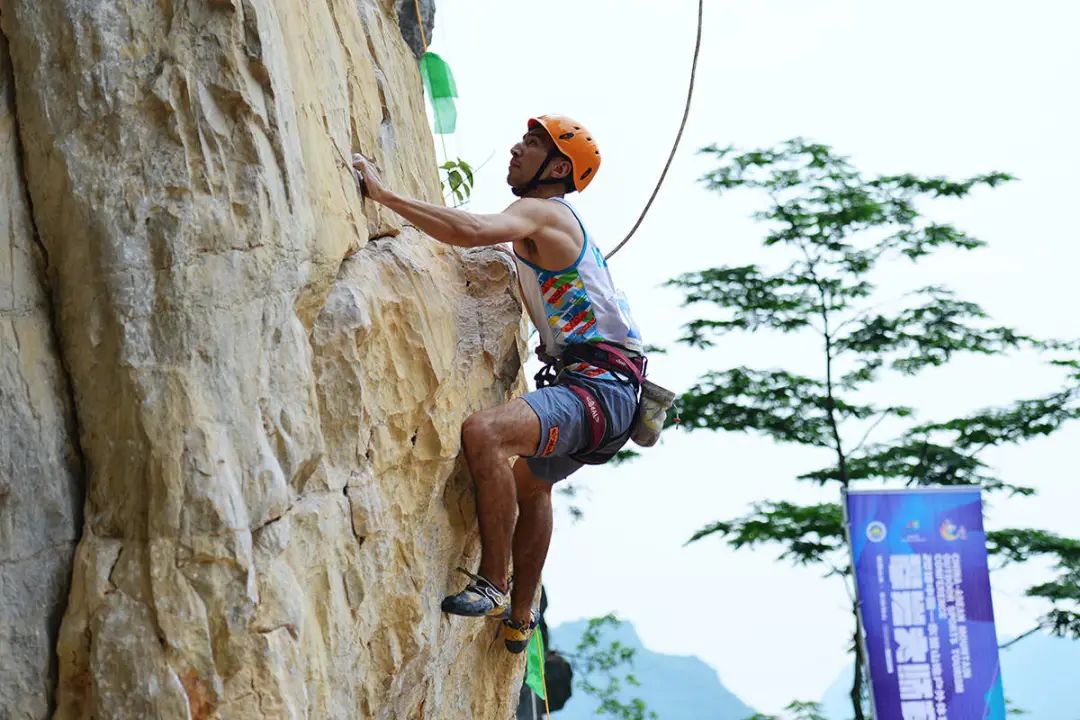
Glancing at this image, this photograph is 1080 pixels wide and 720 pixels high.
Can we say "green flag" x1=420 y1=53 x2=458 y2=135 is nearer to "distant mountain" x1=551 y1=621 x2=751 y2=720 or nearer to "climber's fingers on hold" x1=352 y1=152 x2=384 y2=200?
"climber's fingers on hold" x1=352 y1=152 x2=384 y2=200

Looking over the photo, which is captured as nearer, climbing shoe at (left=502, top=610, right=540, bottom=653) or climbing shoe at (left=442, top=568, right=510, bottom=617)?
climbing shoe at (left=442, top=568, right=510, bottom=617)

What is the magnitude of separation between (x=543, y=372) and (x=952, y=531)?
3.93m

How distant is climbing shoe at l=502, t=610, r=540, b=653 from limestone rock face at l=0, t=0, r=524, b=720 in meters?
1.11

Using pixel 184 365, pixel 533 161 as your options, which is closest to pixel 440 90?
pixel 533 161

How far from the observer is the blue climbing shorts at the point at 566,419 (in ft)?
13.0

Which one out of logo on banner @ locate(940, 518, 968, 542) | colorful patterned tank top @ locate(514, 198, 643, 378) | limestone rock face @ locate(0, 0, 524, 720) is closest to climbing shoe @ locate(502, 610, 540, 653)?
colorful patterned tank top @ locate(514, 198, 643, 378)

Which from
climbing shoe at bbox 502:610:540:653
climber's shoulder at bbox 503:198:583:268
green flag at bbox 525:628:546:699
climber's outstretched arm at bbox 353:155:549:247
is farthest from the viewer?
green flag at bbox 525:628:546:699

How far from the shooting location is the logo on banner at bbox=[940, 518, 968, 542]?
736 cm

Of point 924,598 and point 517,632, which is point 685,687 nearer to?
point 924,598

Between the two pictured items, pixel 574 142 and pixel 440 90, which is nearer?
pixel 574 142

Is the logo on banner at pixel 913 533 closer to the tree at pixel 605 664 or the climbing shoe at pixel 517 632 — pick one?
the climbing shoe at pixel 517 632

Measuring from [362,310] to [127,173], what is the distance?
0.81 m

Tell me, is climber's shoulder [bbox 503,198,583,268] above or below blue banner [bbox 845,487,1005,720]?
above

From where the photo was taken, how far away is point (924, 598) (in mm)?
7285
